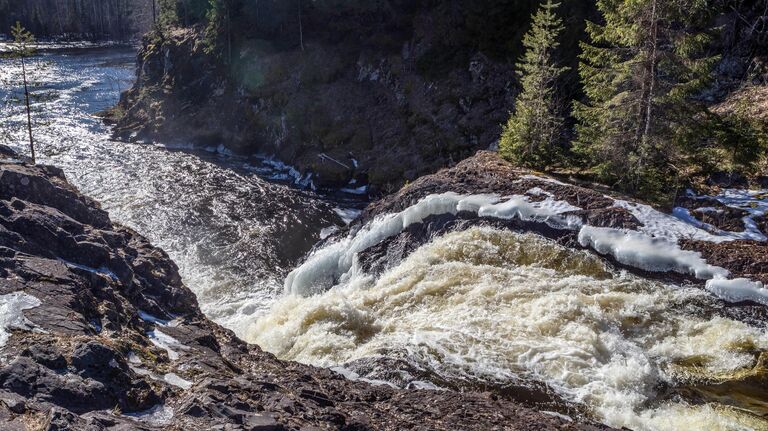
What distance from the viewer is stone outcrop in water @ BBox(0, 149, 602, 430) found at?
20.8ft

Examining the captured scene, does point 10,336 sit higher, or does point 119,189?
point 10,336

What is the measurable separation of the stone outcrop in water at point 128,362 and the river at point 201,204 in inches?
209

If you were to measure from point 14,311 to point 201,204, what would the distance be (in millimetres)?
18205

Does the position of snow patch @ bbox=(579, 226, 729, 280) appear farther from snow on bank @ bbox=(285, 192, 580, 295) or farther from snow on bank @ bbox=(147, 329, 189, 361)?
snow on bank @ bbox=(147, 329, 189, 361)

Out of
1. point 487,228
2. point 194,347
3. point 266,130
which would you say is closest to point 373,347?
point 194,347

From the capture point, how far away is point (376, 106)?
107ft

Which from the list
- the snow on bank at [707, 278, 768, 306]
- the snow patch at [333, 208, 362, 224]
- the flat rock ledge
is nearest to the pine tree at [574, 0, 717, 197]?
the flat rock ledge

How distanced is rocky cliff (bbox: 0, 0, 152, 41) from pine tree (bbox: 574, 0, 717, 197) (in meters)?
87.0

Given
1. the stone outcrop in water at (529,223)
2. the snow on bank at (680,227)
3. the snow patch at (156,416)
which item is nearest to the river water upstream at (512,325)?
the stone outcrop in water at (529,223)

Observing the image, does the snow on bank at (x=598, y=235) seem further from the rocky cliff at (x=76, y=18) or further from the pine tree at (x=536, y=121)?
the rocky cliff at (x=76, y=18)

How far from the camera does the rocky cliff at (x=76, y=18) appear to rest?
86.4m

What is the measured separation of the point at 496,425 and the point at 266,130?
29908mm

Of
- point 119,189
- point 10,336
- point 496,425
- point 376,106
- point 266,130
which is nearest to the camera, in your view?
point 10,336

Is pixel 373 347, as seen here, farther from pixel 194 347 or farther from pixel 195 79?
pixel 195 79
